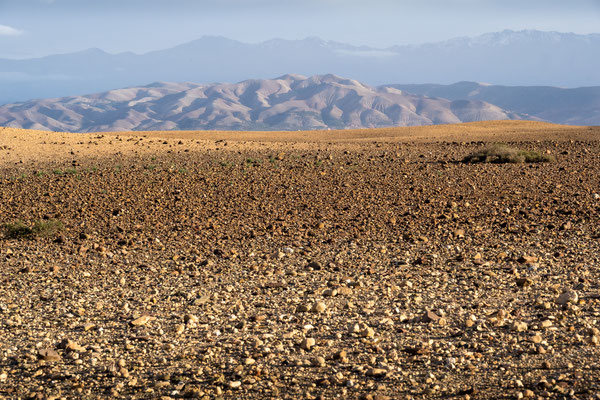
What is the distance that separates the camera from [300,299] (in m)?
8.71

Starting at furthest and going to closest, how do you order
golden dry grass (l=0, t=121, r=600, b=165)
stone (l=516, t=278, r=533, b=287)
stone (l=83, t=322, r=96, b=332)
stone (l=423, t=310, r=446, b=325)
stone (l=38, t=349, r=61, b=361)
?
golden dry grass (l=0, t=121, r=600, b=165) → stone (l=516, t=278, r=533, b=287) → stone (l=83, t=322, r=96, b=332) → stone (l=423, t=310, r=446, b=325) → stone (l=38, t=349, r=61, b=361)

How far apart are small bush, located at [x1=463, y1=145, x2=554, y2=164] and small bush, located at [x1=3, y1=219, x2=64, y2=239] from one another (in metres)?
12.7

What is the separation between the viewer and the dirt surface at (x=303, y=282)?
250 inches

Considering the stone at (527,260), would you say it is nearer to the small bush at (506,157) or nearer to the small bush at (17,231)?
the small bush at (17,231)

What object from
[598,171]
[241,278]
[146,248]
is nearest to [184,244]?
[146,248]

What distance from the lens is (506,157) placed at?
786 inches

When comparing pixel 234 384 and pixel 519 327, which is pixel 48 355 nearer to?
pixel 234 384

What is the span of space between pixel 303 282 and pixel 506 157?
1241 cm

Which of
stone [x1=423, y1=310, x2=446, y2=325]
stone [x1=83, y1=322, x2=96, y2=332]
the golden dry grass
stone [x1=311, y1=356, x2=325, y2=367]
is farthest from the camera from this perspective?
the golden dry grass

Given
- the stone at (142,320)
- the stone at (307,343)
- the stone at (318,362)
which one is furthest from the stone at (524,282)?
the stone at (142,320)

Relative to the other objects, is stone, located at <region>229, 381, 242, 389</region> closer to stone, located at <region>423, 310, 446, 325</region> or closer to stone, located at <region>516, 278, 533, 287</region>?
stone, located at <region>423, 310, 446, 325</region>

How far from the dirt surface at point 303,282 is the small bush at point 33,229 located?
6cm

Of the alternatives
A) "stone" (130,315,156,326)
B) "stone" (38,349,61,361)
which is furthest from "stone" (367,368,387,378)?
"stone" (38,349,61,361)

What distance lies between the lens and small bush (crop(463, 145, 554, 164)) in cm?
1992
